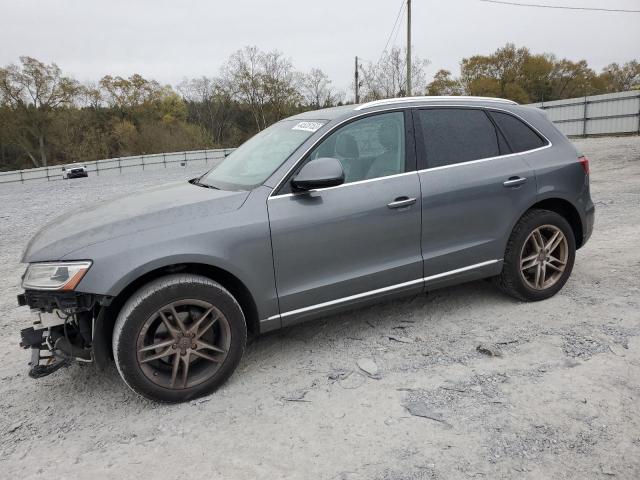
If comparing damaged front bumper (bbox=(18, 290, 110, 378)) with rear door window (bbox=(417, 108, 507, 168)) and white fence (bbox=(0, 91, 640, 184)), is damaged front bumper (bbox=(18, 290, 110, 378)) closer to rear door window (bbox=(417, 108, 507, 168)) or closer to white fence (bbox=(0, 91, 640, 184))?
rear door window (bbox=(417, 108, 507, 168))

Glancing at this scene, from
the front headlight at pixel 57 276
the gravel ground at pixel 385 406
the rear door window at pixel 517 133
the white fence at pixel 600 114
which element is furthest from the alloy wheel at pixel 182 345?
the white fence at pixel 600 114

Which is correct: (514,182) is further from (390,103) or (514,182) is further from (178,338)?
(178,338)

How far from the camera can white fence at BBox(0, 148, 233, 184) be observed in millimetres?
31062

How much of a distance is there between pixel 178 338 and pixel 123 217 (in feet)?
2.79

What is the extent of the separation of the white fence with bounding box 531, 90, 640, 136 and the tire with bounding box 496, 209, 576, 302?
2521cm

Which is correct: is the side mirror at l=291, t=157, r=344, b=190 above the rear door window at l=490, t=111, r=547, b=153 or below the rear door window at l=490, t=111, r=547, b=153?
below

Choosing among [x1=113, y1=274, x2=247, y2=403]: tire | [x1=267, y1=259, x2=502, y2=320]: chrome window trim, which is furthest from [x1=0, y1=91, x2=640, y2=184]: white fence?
[x1=113, y1=274, x2=247, y2=403]: tire

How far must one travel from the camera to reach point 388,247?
3531 millimetres

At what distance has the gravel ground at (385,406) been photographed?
244 cm

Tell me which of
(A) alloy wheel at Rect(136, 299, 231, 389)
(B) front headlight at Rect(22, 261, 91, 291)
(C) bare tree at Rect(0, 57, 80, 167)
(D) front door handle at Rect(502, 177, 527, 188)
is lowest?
(A) alloy wheel at Rect(136, 299, 231, 389)

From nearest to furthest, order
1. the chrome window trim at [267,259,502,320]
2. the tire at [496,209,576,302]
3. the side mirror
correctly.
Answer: the side mirror, the chrome window trim at [267,259,502,320], the tire at [496,209,576,302]

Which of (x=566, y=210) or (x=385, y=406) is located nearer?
(x=385, y=406)

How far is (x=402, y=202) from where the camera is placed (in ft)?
11.6

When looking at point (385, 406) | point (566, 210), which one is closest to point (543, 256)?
point (566, 210)
